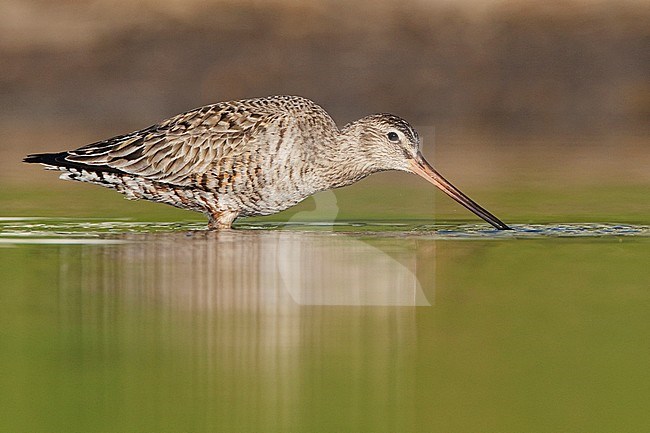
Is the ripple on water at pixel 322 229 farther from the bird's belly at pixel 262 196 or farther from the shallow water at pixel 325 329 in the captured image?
the bird's belly at pixel 262 196

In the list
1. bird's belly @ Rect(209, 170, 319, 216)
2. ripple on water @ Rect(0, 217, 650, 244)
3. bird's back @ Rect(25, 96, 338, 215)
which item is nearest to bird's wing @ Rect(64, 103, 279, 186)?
bird's back @ Rect(25, 96, 338, 215)

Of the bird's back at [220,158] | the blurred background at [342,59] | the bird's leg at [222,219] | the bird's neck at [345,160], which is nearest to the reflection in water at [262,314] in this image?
the bird's leg at [222,219]

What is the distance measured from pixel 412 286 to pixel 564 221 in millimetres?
3197

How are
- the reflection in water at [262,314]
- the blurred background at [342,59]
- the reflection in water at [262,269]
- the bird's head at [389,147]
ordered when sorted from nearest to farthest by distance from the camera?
the reflection in water at [262,314] → the reflection in water at [262,269] → the bird's head at [389,147] → the blurred background at [342,59]

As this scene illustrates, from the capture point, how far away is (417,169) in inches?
468

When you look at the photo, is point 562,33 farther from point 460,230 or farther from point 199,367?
point 199,367

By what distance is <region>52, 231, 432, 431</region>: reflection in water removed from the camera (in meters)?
6.66

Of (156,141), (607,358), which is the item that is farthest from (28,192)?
(607,358)

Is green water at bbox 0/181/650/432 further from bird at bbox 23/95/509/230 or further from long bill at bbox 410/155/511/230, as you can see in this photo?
bird at bbox 23/95/509/230

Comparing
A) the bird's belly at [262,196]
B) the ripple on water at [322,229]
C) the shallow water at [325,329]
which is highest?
the bird's belly at [262,196]

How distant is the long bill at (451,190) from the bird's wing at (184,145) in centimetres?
114

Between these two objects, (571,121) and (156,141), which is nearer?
(156,141)

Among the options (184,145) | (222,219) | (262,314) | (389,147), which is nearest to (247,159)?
(222,219)

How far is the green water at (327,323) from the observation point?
641 cm
